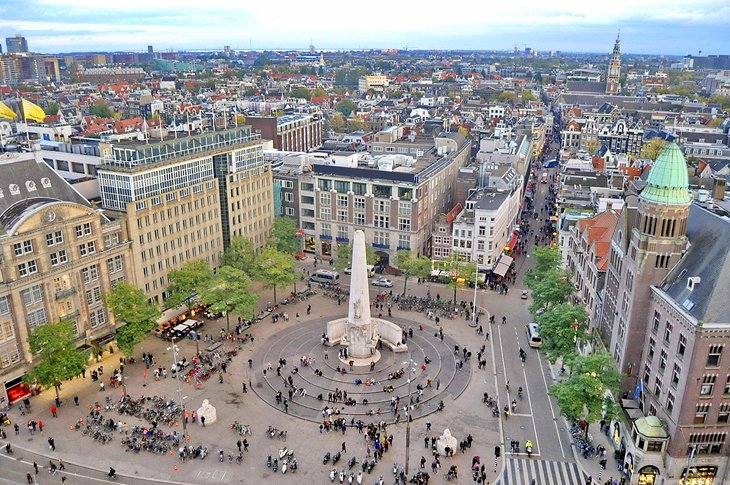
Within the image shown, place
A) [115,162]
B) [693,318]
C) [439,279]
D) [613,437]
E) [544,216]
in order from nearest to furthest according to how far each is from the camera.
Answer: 1. [693,318]
2. [613,437]
3. [115,162]
4. [439,279]
5. [544,216]

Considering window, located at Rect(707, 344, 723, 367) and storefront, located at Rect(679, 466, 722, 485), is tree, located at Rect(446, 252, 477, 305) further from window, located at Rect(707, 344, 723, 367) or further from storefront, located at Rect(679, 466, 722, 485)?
window, located at Rect(707, 344, 723, 367)

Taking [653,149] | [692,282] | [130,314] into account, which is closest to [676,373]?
[692,282]

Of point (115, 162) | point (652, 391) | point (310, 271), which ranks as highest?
point (115, 162)

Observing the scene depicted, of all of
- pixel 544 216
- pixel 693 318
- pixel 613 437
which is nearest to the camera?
pixel 693 318

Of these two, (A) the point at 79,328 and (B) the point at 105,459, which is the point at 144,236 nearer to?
(A) the point at 79,328

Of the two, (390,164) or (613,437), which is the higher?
(390,164)

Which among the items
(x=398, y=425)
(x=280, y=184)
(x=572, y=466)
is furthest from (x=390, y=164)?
(x=572, y=466)

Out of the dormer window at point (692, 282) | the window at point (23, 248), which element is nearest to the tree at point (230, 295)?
the window at point (23, 248)
